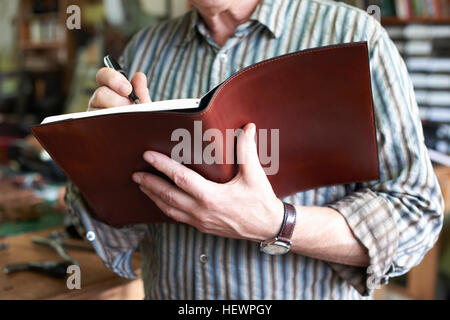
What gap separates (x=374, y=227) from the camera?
793 mm

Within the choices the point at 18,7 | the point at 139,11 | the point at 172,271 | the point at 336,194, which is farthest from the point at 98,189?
A: the point at 18,7

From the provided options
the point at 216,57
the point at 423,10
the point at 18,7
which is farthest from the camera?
the point at 18,7

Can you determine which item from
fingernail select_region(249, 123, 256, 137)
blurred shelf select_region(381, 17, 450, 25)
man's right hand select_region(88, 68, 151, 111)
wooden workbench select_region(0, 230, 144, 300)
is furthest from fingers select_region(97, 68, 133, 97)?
blurred shelf select_region(381, 17, 450, 25)

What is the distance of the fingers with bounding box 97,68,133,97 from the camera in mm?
773

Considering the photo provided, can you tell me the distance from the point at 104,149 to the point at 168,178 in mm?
105

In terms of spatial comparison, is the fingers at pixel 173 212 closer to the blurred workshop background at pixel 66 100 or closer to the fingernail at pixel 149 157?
the fingernail at pixel 149 157

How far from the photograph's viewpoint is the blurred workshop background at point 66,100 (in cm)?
123

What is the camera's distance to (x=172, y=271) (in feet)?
3.11

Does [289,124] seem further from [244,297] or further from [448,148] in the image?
[448,148]

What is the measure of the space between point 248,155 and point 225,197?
0.07 m

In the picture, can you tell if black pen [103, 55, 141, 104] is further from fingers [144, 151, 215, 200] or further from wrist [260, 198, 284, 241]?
wrist [260, 198, 284, 241]

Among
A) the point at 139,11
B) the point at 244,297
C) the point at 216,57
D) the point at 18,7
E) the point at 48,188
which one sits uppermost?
the point at 18,7

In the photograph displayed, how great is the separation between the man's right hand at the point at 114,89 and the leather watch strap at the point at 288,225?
30cm

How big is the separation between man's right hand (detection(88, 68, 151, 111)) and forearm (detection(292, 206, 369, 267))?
332 mm
